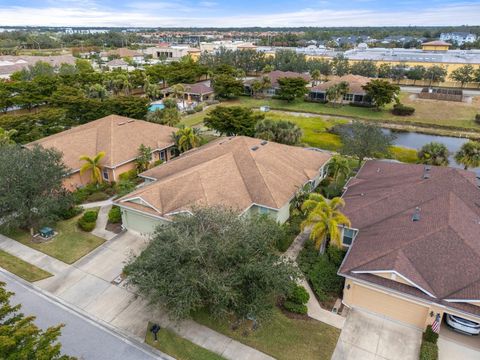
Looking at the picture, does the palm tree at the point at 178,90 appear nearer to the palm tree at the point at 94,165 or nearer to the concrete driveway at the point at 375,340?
the palm tree at the point at 94,165

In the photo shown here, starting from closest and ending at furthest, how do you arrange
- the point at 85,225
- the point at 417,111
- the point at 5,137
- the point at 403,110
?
1. the point at 85,225
2. the point at 5,137
3. the point at 403,110
4. the point at 417,111

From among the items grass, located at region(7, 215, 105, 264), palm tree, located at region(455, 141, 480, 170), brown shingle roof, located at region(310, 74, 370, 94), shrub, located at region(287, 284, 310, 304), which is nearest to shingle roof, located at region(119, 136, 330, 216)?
grass, located at region(7, 215, 105, 264)

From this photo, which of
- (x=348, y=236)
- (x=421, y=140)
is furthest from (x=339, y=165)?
(x=421, y=140)

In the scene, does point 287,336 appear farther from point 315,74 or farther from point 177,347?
point 315,74

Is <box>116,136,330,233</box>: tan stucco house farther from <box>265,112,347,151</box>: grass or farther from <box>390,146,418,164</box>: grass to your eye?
<box>390,146,418,164</box>: grass

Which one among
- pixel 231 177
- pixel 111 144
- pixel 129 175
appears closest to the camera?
pixel 231 177

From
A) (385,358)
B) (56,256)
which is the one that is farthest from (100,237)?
(385,358)

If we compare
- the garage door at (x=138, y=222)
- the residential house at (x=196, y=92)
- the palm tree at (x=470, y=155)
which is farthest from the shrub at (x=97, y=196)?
the residential house at (x=196, y=92)

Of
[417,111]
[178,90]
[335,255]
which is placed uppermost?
[178,90]
